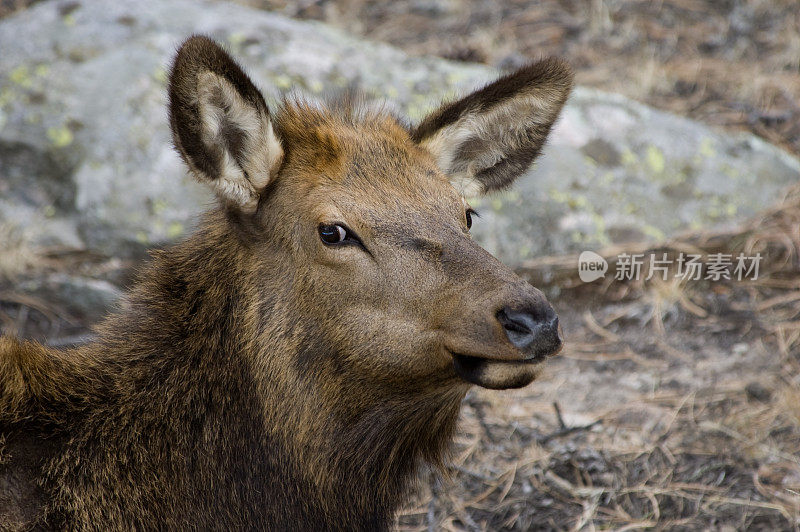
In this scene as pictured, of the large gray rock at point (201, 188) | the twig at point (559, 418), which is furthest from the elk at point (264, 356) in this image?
the large gray rock at point (201, 188)

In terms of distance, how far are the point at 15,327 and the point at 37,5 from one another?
10.9 feet

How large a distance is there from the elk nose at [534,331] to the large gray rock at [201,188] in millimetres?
3729

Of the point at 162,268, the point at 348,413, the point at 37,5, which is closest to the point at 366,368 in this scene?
the point at 348,413

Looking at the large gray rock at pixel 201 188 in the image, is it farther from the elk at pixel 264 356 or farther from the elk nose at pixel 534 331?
the elk nose at pixel 534 331

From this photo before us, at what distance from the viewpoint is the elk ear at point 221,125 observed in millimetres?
3324

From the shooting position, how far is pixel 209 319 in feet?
12.2

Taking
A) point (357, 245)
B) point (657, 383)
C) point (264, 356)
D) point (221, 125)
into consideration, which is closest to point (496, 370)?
point (357, 245)

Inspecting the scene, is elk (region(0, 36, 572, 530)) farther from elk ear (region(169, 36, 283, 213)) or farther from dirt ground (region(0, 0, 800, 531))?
dirt ground (region(0, 0, 800, 531))

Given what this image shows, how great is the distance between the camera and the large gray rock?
21.9 ft

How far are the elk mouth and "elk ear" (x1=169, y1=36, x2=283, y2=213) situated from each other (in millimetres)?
1179

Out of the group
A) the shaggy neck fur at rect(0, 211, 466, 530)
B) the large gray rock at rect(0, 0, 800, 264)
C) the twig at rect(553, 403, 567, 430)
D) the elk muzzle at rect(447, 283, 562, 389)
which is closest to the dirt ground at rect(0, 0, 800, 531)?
the twig at rect(553, 403, 567, 430)

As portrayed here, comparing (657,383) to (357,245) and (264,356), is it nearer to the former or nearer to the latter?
(357,245)

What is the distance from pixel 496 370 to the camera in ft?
10.3

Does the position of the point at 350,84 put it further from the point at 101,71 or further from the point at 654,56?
the point at 654,56
